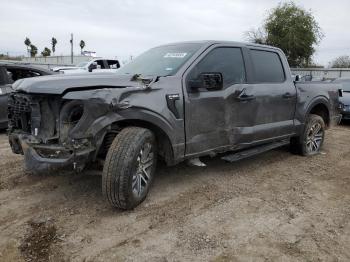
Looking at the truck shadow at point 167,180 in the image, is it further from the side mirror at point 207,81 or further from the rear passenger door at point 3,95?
the rear passenger door at point 3,95

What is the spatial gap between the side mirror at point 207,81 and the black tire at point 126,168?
33.1 inches

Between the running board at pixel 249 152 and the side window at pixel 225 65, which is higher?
the side window at pixel 225 65

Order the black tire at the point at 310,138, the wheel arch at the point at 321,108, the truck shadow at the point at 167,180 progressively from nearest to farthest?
the truck shadow at the point at 167,180, the black tire at the point at 310,138, the wheel arch at the point at 321,108

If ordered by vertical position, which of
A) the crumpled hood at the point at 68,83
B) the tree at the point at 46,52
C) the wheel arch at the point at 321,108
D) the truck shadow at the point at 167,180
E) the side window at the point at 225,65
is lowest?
the truck shadow at the point at 167,180

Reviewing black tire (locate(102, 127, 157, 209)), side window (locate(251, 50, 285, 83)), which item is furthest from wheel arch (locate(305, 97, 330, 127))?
black tire (locate(102, 127, 157, 209))

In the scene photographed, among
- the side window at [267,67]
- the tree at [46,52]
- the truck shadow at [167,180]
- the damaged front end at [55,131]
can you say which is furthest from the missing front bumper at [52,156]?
the tree at [46,52]

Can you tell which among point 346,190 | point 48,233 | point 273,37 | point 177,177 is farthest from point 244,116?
point 273,37

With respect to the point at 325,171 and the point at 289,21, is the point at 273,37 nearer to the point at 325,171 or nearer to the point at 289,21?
the point at 289,21

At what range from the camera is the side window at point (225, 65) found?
4859 mm

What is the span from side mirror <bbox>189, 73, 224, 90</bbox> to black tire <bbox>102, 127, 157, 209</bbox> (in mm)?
840

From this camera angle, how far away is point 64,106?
12.9 feet

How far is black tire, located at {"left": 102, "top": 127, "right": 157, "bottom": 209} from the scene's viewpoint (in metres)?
3.84

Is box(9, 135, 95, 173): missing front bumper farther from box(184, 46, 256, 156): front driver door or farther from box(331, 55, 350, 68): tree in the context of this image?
box(331, 55, 350, 68): tree

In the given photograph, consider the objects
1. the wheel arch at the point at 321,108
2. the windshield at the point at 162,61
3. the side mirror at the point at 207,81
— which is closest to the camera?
the side mirror at the point at 207,81
